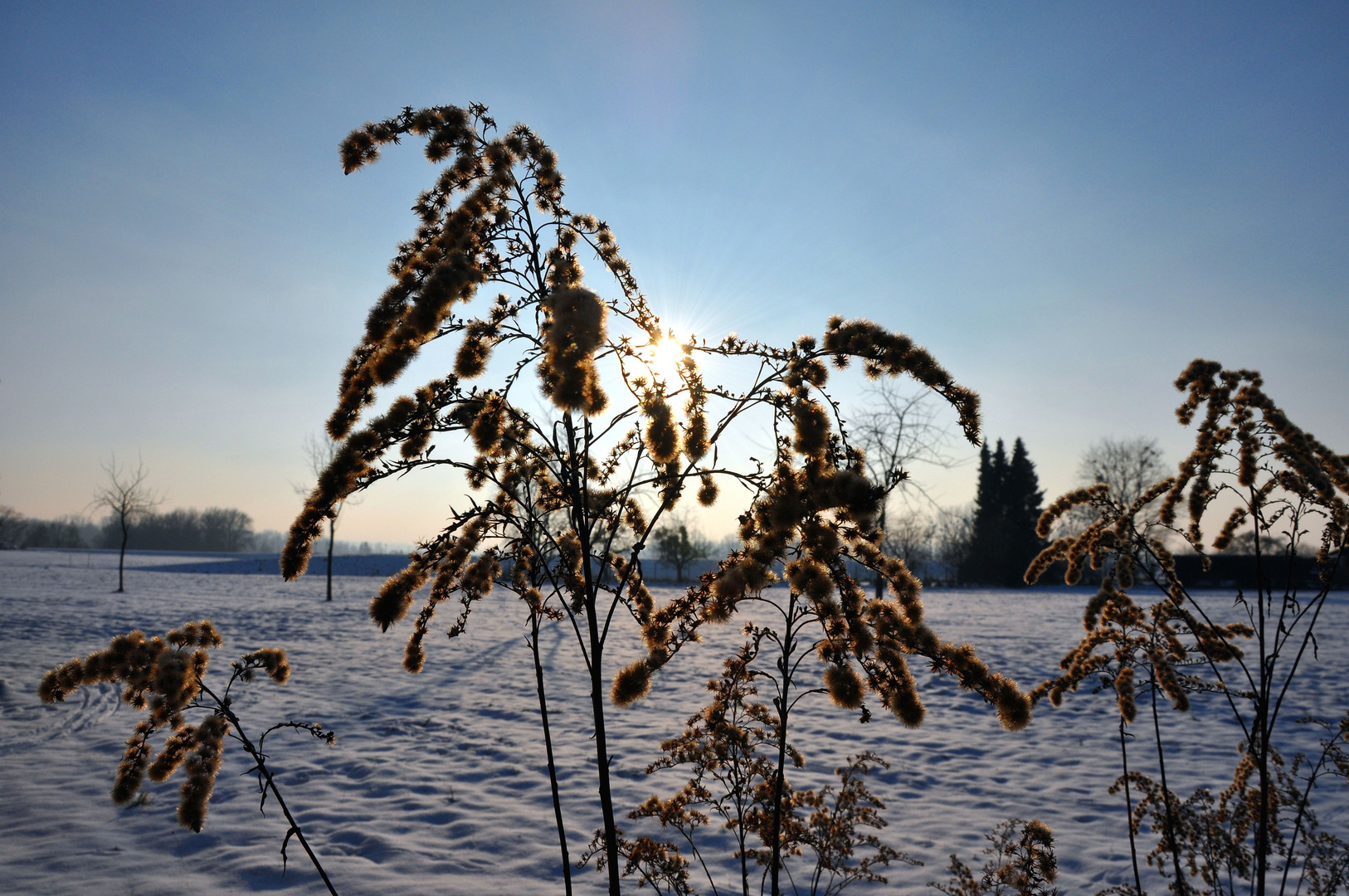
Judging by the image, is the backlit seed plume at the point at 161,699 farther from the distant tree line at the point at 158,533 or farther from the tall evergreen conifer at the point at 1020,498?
the distant tree line at the point at 158,533

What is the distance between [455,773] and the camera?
7062 millimetres

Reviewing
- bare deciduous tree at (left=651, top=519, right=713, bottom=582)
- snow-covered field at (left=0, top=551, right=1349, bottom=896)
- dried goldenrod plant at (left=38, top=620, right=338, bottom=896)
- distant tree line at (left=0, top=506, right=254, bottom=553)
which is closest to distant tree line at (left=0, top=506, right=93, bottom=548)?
distant tree line at (left=0, top=506, right=254, bottom=553)

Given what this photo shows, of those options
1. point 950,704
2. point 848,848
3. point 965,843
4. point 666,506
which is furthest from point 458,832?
point 950,704

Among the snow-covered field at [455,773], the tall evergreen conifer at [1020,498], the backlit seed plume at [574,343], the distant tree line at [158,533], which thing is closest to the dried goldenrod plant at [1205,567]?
the snow-covered field at [455,773]

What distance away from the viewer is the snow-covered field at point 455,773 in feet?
16.2

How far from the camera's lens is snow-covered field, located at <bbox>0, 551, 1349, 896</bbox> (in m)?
4.93

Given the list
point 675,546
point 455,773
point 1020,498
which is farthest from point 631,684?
point 1020,498

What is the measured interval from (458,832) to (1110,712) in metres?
9.10

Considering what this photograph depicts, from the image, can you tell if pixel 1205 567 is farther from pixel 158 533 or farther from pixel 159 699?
pixel 158 533

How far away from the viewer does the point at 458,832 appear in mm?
5617

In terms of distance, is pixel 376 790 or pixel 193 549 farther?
pixel 193 549

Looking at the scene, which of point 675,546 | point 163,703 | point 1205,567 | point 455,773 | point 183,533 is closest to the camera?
point 163,703

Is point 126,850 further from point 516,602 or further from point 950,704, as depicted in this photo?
point 516,602

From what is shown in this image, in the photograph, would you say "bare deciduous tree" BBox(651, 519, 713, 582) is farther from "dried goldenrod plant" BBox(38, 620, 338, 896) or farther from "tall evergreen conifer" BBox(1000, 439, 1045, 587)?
"dried goldenrod plant" BBox(38, 620, 338, 896)
